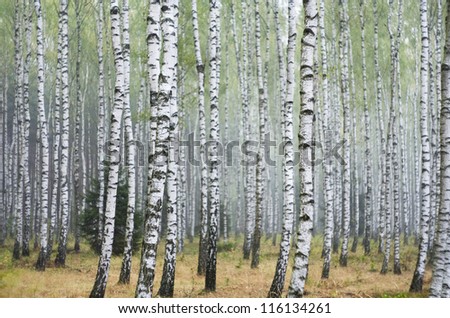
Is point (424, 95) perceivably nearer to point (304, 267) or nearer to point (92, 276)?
point (304, 267)

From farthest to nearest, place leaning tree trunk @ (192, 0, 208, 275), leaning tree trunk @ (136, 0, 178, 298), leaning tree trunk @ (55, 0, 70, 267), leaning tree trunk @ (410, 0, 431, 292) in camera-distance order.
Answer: leaning tree trunk @ (55, 0, 70, 267) → leaning tree trunk @ (192, 0, 208, 275) → leaning tree trunk @ (410, 0, 431, 292) → leaning tree trunk @ (136, 0, 178, 298)

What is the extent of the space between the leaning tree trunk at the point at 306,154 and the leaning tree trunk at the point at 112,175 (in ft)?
12.4

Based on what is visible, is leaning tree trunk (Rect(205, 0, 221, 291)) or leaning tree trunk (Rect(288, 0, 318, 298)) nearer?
leaning tree trunk (Rect(288, 0, 318, 298))

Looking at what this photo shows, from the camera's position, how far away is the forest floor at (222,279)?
415 inches

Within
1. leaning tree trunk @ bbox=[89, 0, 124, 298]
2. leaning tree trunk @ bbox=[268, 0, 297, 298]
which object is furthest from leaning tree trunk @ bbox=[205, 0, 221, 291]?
leaning tree trunk @ bbox=[89, 0, 124, 298]

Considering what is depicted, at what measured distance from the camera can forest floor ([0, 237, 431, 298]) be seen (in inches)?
415

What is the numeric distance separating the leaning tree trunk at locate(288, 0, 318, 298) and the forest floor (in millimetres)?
3405

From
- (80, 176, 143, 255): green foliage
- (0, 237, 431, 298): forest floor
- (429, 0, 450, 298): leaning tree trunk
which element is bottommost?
(0, 237, 431, 298): forest floor

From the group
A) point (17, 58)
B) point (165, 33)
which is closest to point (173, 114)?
point (165, 33)

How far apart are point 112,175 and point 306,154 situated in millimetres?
4210

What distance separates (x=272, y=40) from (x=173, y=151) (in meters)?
19.8

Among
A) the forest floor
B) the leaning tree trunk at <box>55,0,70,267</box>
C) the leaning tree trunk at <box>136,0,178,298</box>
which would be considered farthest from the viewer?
the leaning tree trunk at <box>55,0,70,267</box>

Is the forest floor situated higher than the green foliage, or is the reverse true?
the green foliage

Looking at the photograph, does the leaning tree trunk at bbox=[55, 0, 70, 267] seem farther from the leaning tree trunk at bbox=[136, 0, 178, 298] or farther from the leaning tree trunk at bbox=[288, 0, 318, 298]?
the leaning tree trunk at bbox=[288, 0, 318, 298]
